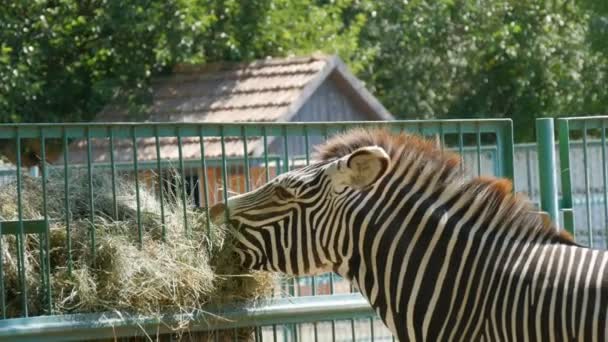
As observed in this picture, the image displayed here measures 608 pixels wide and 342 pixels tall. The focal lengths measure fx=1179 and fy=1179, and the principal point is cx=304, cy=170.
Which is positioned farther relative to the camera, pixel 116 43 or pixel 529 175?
pixel 116 43

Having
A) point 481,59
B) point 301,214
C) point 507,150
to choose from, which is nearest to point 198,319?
point 301,214

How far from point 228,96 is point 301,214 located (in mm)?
14022

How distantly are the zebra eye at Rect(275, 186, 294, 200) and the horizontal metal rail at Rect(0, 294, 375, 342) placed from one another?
2.45ft

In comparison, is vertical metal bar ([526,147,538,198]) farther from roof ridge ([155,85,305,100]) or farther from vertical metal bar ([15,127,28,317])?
vertical metal bar ([15,127,28,317])

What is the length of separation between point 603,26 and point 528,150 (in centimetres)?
715

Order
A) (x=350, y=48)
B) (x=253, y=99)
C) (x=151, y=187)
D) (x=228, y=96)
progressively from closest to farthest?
1. (x=151, y=187)
2. (x=253, y=99)
3. (x=228, y=96)
4. (x=350, y=48)

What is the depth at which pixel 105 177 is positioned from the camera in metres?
6.33

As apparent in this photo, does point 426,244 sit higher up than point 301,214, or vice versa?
point 301,214

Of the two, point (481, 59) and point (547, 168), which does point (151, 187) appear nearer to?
point (547, 168)

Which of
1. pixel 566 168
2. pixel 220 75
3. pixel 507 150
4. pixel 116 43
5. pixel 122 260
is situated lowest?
pixel 122 260

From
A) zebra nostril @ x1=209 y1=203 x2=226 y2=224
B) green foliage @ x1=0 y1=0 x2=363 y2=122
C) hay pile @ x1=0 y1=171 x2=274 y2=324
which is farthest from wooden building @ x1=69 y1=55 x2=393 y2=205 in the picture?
zebra nostril @ x1=209 y1=203 x2=226 y2=224

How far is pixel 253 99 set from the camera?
1903 cm

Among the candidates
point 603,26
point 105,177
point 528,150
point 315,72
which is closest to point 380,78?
point 603,26

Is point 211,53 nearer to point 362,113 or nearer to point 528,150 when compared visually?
point 362,113
